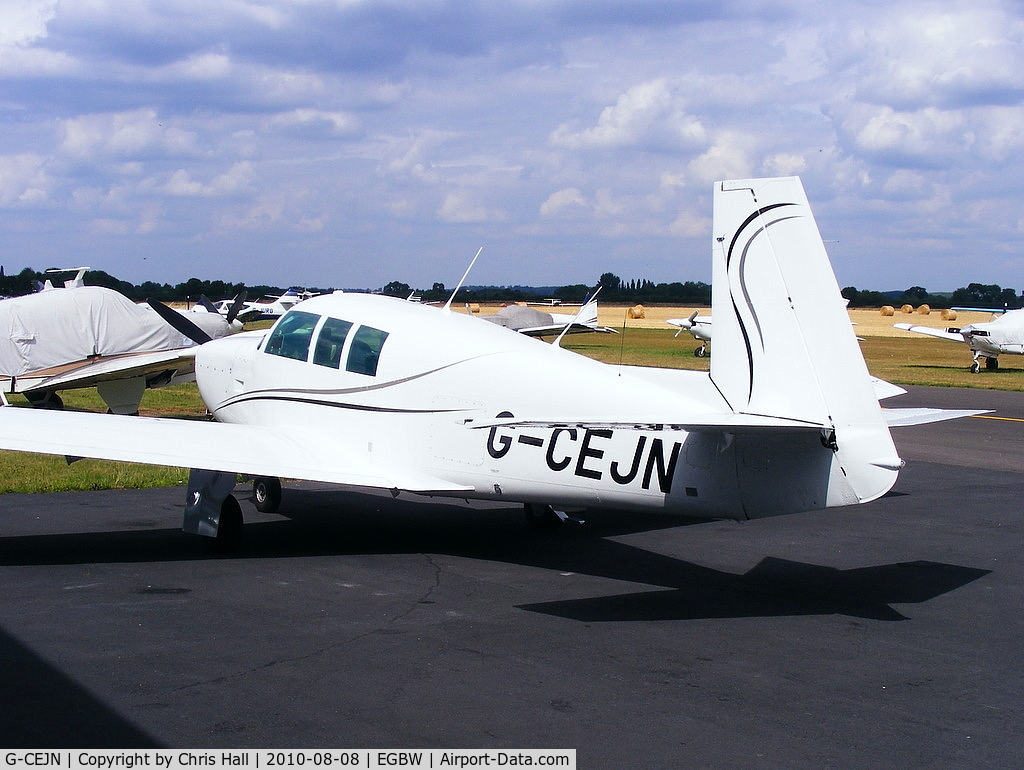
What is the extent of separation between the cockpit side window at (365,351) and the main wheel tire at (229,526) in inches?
65.5

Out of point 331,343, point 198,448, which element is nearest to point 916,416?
point 331,343

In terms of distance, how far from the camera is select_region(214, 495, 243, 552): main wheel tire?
30.4 feet

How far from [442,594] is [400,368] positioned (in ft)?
7.58

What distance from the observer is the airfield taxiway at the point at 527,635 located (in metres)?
5.05

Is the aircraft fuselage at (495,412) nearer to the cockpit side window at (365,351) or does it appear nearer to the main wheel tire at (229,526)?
the cockpit side window at (365,351)

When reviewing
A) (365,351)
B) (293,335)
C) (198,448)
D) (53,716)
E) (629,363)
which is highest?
(293,335)

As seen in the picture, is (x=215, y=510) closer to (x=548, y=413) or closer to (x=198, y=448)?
(x=198, y=448)

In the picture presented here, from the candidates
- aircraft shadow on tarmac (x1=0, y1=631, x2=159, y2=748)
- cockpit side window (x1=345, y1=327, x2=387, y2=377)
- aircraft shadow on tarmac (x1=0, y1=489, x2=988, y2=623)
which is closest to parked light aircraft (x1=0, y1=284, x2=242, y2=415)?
aircraft shadow on tarmac (x1=0, y1=489, x2=988, y2=623)

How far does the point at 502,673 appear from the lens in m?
5.95

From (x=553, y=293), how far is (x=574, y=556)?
69656mm

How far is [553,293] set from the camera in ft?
257

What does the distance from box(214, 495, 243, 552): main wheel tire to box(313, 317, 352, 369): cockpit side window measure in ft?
5.20

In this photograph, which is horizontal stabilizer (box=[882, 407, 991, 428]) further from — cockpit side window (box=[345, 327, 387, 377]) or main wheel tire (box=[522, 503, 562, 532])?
cockpit side window (box=[345, 327, 387, 377])

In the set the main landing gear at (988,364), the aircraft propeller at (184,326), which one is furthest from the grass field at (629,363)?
the aircraft propeller at (184,326)
